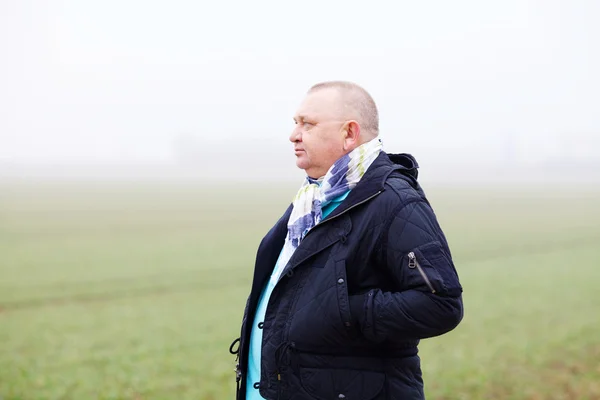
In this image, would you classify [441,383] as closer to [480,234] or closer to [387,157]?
[387,157]

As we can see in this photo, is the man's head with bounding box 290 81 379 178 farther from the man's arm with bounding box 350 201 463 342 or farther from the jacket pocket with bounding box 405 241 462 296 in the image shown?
the jacket pocket with bounding box 405 241 462 296

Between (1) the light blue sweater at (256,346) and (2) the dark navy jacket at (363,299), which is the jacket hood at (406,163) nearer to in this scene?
(2) the dark navy jacket at (363,299)

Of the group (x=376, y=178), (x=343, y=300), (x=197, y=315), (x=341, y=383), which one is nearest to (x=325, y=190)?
(x=376, y=178)

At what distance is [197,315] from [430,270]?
38.4 feet

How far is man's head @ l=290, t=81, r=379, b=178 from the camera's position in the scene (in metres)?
2.65

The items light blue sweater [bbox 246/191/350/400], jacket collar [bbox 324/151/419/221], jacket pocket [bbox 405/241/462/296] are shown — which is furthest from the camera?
light blue sweater [bbox 246/191/350/400]

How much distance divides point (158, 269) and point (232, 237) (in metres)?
10.2

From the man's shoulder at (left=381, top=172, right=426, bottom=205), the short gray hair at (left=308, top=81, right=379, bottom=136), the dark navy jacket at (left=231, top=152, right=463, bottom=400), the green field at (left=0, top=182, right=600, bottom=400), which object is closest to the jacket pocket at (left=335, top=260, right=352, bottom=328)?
the dark navy jacket at (left=231, top=152, right=463, bottom=400)

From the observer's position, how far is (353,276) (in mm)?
2506

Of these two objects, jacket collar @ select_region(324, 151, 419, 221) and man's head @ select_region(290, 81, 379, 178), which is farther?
man's head @ select_region(290, 81, 379, 178)

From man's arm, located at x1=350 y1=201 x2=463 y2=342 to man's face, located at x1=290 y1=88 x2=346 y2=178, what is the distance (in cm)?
42

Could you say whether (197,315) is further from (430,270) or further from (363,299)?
(430,270)

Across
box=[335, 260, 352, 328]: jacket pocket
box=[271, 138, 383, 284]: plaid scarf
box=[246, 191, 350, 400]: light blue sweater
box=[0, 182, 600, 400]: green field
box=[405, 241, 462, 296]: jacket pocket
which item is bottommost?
box=[0, 182, 600, 400]: green field

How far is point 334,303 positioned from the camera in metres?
2.42
